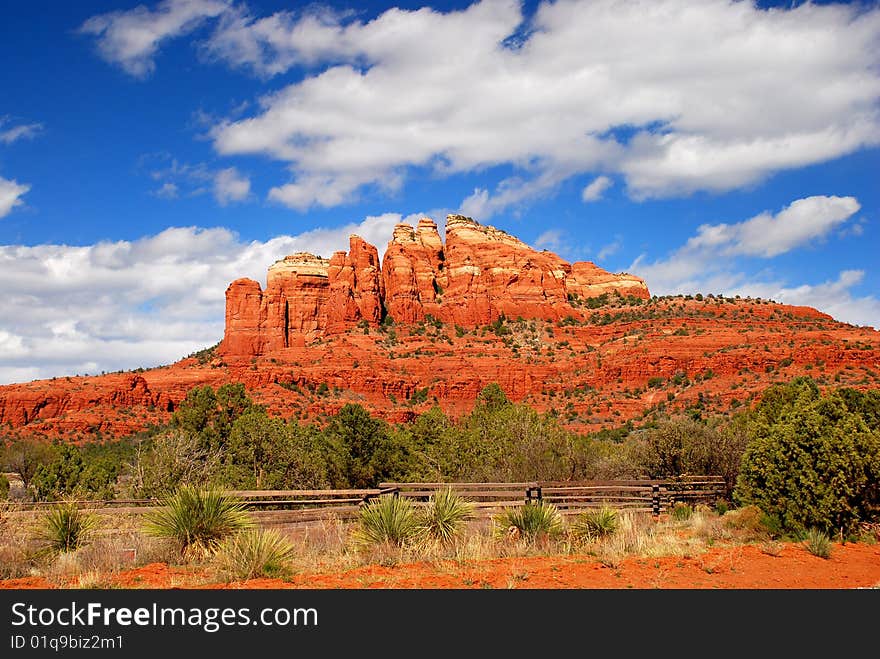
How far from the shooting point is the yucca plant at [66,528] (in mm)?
11000

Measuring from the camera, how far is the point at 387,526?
Answer: 36.1 feet

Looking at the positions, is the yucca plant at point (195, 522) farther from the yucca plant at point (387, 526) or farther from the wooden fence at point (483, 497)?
the yucca plant at point (387, 526)

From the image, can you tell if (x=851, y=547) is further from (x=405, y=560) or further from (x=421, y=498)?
(x=421, y=498)

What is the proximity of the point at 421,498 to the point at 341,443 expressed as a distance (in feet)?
24.5

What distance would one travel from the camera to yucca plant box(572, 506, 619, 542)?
12313mm

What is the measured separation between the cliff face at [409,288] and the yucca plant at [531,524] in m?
87.5

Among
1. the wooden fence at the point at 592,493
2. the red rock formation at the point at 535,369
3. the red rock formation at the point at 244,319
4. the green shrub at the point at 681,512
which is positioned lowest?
the green shrub at the point at 681,512

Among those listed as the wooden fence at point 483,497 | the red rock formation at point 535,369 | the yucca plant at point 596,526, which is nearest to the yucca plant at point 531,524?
the yucca plant at point 596,526

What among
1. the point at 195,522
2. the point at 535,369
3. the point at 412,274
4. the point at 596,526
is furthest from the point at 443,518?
the point at 412,274

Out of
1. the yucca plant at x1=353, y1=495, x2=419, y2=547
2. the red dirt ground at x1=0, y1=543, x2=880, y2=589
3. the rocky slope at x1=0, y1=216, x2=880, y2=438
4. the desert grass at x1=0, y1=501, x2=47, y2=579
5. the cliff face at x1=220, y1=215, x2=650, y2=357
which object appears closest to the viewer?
the red dirt ground at x1=0, y1=543, x2=880, y2=589

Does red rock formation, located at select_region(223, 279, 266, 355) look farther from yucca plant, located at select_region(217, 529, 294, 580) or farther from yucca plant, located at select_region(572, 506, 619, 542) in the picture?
yucca plant, located at select_region(217, 529, 294, 580)

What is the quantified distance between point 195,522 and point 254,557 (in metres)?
1.84

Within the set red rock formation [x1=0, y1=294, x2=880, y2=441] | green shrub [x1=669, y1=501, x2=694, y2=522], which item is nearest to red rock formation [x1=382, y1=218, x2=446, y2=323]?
red rock formation [x1=0, y1=294, x2=880, y2=441]

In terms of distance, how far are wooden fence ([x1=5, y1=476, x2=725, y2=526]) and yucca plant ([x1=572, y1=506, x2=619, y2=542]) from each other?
0.96 metres
